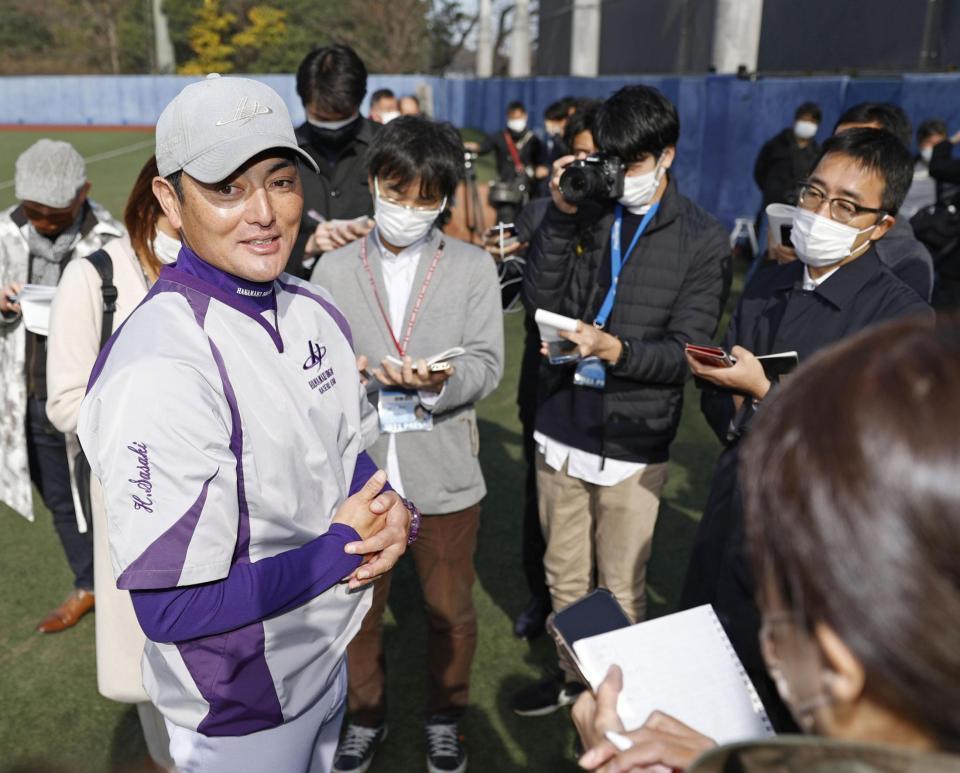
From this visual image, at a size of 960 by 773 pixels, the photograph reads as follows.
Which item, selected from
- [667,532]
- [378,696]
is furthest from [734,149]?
[378,696]

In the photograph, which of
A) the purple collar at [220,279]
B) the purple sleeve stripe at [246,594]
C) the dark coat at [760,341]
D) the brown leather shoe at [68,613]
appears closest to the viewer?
the purple sleeve stripe at [246,594]

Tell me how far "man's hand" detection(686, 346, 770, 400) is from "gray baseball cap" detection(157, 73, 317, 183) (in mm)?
1306

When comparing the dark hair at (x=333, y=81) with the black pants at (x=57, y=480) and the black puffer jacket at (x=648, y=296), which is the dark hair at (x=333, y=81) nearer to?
the black puffer jacket at (x=648, y=296)

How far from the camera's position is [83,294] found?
249cm

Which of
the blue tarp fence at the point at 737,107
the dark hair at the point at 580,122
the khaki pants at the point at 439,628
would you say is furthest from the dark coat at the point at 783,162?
the khaki pants at the point at 439,628

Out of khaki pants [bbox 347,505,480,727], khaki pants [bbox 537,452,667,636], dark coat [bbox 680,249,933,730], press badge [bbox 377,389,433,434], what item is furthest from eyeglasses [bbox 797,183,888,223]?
khaki pants [bbox 347,505,480,727]

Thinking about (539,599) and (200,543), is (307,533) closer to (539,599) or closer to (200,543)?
(200,543)

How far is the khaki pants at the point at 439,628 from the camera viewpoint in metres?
2.88

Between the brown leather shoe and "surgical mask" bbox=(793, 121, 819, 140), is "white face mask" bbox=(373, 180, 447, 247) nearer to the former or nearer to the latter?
the brown leather shoe

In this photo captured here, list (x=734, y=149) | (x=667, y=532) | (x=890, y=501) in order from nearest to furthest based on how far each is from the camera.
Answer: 1. (x=890, y=501)
2. (x=667, y=532)
3. (x=734, y=149)

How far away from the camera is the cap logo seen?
5.31ft

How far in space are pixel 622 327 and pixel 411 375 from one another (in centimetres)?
82

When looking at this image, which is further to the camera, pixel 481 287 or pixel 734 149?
pixel 734 149

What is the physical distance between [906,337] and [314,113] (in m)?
3.45
